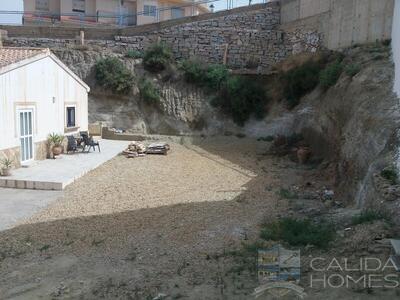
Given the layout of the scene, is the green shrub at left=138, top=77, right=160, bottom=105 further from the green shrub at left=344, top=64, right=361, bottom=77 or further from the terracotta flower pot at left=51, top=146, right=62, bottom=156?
the green shrub at left=344, top=64, right=361, bottom=77

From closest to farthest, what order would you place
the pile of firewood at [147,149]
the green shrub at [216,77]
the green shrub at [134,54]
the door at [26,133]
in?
the door at [26,133]
the pile of firewood at [147,149]
the green shrub at [216,77]
the green shrub at [134,54]

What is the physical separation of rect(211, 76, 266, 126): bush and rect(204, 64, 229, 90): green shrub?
329mm

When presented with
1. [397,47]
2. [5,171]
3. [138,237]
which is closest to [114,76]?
[5,171]

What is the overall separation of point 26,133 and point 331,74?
448 inches

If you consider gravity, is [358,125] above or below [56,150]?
above

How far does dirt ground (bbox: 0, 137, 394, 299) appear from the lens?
5.31 metres

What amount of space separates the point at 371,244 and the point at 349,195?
4.01 meters

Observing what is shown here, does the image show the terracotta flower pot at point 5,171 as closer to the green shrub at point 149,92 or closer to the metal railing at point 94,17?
the green shrub at point 149,92

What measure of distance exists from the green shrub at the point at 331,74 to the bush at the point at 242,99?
466cm

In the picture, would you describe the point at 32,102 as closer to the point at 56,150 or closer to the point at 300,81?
the point at 56,150

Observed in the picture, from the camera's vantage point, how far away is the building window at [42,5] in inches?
1455

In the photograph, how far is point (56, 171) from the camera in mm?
12945

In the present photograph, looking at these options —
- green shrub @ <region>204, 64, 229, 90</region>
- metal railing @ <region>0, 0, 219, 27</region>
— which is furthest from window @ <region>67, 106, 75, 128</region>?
metal railing @ <region>0, 0, 219, 27</region>

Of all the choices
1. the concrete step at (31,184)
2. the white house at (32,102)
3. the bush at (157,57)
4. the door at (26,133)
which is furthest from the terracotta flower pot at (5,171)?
the bush at (157,57)
